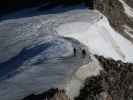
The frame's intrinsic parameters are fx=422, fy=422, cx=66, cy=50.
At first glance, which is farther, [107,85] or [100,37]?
[100,37]

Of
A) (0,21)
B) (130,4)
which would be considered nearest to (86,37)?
(0,21)

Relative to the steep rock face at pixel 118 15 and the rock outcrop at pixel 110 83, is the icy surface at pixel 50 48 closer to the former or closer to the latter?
the rock outcrop at pixel 110 83

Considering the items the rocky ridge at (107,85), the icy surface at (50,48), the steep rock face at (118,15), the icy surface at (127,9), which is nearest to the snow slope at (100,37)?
the icy surface at (50,48)

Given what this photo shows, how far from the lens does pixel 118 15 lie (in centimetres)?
1469

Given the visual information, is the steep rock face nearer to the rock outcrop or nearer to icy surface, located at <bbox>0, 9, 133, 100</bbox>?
icy surface, located at <bbox>0, 9, 133, 100</bbox>

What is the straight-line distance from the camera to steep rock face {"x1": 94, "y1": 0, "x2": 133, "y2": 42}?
13.9 meters

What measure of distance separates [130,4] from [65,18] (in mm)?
4803

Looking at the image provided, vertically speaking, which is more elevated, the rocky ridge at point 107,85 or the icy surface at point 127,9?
the rocky ridge at point 107,85

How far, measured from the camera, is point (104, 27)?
41.9 ft

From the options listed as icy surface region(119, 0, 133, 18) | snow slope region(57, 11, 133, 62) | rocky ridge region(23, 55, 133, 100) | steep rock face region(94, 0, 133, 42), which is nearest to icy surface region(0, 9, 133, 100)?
snow slope region(57, 11, 133, 62)

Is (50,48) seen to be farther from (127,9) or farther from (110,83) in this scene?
(127,9)

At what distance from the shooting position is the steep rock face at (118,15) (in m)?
13.9

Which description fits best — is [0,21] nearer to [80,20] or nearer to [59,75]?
[80,20]

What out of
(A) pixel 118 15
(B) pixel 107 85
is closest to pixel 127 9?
(A) pixel 118 15
